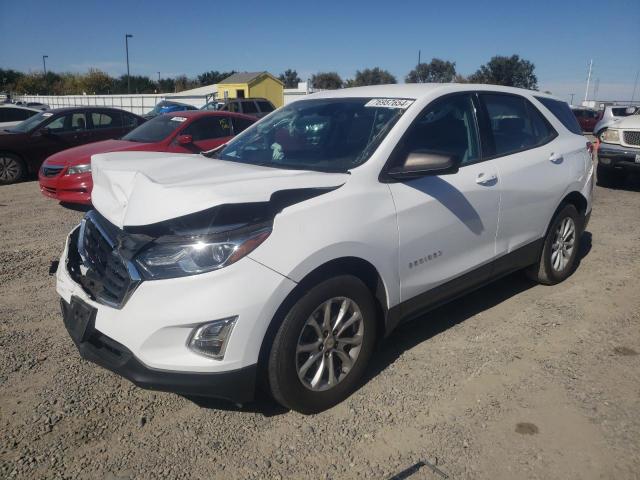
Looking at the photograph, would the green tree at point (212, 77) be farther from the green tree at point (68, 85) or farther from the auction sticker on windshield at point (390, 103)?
the auction sticker on windshield at point (390, 103)

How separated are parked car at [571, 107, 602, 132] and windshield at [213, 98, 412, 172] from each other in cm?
2749

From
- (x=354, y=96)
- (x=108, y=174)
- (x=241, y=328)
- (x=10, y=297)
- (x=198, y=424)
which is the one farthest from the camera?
(x=10, y=297)

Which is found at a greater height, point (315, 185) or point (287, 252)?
point (315, 185)

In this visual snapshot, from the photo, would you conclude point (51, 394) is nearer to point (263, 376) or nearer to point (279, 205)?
point (263, 376)

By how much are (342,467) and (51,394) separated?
180cm

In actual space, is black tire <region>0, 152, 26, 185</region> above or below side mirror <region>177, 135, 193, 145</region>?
below

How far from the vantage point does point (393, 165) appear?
3.07 m

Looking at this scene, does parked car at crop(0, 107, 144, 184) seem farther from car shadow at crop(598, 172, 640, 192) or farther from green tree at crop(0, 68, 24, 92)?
green tree at crop(0, 68, 24, 92)

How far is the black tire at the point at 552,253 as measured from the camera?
14.8 feet

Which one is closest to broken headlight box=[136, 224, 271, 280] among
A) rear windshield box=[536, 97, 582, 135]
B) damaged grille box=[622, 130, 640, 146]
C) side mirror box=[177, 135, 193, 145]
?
rear windshield box=[536, 97, 582, 135]

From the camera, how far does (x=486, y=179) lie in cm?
363

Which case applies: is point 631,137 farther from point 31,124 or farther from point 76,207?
point 31,124

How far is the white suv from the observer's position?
2400mm

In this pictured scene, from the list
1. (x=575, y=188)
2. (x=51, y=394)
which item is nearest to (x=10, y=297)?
(x=51, y=394)
